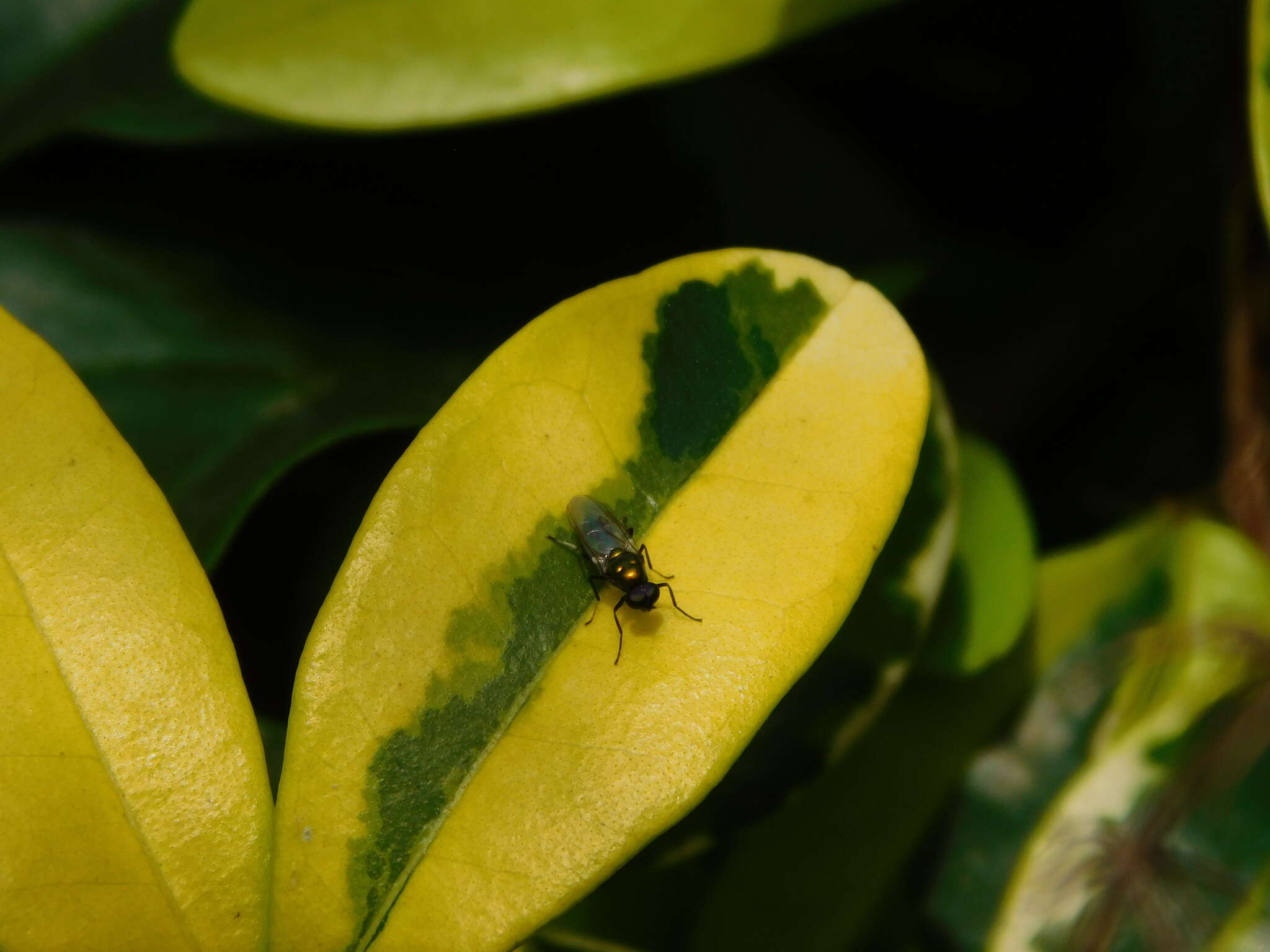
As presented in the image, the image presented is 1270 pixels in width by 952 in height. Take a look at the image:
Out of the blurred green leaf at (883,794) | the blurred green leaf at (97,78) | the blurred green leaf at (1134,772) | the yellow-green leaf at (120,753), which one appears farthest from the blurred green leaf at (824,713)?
the blurred green leaf at (97,78)

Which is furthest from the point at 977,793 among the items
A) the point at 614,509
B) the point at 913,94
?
the point at 913,94

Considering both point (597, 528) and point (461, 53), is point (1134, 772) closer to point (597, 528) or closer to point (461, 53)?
point (597, 528)

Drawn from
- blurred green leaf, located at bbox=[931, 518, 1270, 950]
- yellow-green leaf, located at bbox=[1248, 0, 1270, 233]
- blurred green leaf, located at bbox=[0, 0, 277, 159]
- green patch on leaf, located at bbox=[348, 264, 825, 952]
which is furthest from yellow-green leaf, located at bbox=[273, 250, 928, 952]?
blurred green leaf, located at bbox=[0, 0, 277, 159]

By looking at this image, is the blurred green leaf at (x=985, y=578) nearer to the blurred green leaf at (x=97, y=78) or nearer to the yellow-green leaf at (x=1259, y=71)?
the yellow-green leaf at (x=1259, y=71)

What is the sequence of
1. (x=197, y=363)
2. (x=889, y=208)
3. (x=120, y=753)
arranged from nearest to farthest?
1. (x=120, y=753)
2. (x=197, y=363)
3. (x=889, y=208)

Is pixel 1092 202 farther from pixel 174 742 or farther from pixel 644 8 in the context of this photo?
pixel 174 742

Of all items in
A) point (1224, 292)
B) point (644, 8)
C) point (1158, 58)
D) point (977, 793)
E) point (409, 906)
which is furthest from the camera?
point (1158, 58)

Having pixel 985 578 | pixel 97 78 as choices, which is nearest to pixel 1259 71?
pixel 985 578
